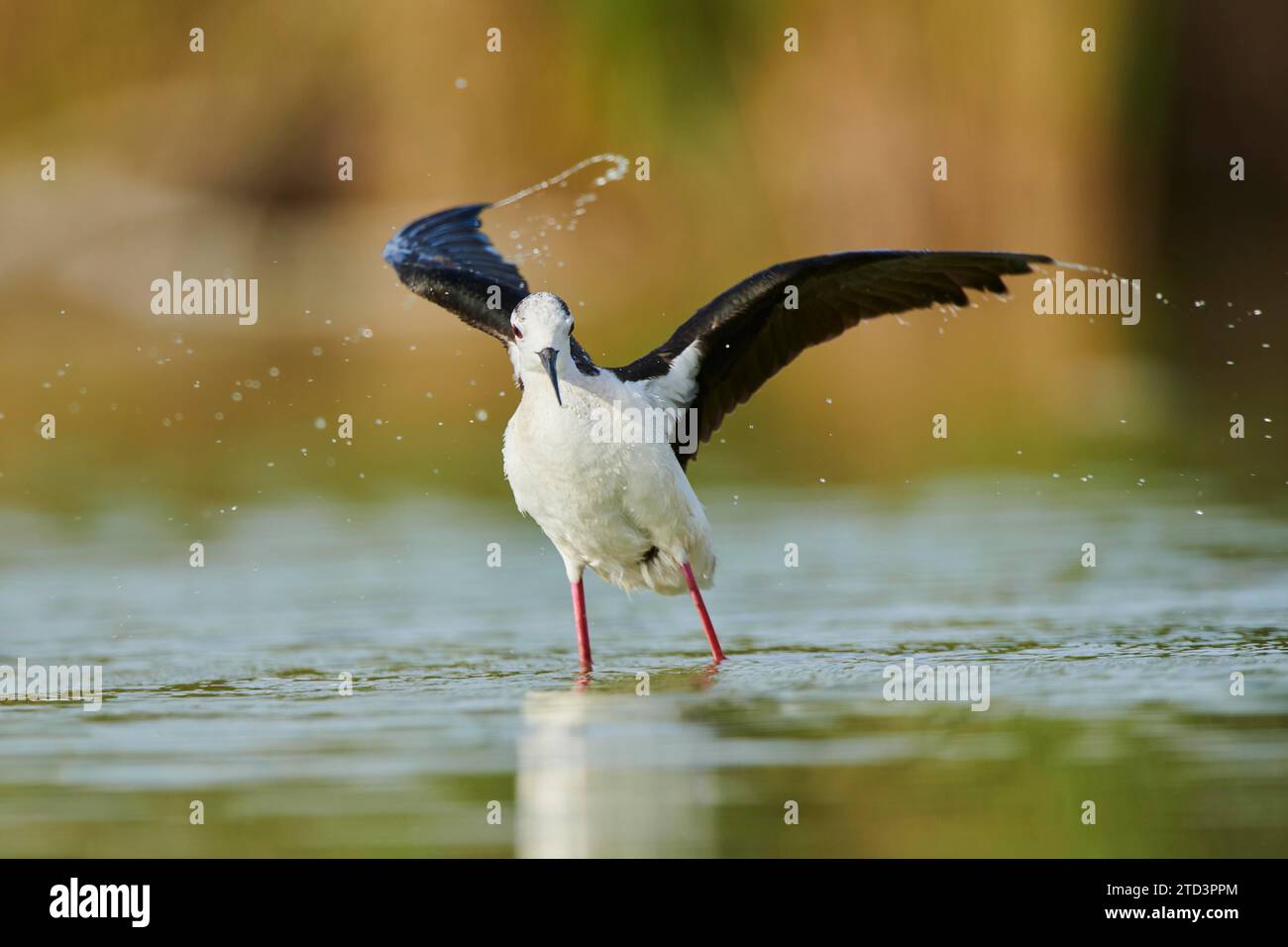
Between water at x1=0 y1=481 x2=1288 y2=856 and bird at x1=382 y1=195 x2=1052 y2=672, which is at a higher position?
bird at x1=382 y1=195 x2=1052 y2=672

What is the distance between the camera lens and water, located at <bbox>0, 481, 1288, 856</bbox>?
6770 mm

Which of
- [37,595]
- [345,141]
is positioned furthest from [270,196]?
[37,595]

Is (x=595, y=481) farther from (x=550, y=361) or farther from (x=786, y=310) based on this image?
(x=786, y=310)

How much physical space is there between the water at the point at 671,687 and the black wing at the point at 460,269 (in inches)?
63.7

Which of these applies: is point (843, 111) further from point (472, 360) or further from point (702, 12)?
point (472, 360)

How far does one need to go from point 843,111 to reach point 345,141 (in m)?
7.60

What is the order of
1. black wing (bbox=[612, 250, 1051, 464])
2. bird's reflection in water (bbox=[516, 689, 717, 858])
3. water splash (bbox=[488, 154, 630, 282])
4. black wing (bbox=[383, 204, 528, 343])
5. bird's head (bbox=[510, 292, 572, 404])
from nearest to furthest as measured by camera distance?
bird's reflection in water (bbox=[516, 689, 717, 858]), bird's head (bbox=[510, 292, 572, 404]), black wing (bbox=[612, 250, 1051, 464]), black wing (bbox=[383, 204, 528, 343]), water splash (bbox=[488, 154, 630, 282])

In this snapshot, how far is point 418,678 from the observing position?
9.64 meters

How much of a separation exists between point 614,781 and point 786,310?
3737mm

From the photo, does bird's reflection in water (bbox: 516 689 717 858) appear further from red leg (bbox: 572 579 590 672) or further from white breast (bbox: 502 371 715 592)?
white breast (bbox: 502 371 715 592)

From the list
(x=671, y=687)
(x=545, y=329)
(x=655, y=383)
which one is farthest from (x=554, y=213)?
(x=671, y=687)

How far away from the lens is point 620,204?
30562mm

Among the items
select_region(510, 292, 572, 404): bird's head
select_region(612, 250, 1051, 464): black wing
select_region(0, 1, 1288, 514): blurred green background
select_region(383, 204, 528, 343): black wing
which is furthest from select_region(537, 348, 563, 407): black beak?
select_region(0, 1, 1288, 514): blurred green background

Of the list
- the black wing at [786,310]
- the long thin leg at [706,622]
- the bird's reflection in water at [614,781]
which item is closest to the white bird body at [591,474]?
the long thin leg at [706,622]
